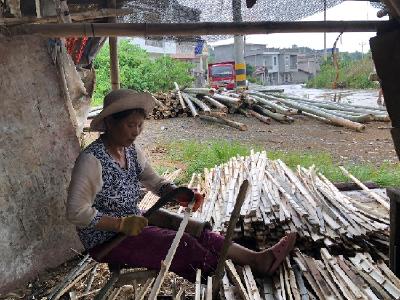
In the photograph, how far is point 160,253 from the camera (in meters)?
2.73

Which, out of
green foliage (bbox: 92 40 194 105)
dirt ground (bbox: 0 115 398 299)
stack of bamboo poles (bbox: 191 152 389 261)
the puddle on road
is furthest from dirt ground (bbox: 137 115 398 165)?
green foliage (bbox: 92 40 194 105)

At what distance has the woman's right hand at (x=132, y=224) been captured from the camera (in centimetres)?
248

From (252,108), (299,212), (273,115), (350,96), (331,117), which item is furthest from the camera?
(350,96)

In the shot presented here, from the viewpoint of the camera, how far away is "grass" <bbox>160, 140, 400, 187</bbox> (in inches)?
247

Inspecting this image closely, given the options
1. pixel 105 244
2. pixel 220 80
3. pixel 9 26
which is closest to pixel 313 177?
pixel 105 244

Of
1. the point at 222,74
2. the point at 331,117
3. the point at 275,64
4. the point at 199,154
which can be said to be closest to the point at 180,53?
the point at 275,64

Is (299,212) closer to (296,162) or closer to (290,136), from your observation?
(296,162)

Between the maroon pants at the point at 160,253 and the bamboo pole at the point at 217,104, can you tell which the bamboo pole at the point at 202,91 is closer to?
the bamboo pole at the point at 217,104

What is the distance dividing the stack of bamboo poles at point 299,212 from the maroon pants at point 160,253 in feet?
2.70

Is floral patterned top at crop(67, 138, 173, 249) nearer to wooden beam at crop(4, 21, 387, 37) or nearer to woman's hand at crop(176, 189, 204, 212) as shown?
woman's hand at crop(176, 189, 204, 212)

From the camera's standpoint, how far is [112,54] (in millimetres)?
5219

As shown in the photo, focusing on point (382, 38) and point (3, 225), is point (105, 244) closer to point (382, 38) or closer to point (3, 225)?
point (3, 225)

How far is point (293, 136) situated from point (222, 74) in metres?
10.6

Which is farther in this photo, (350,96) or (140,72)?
(350,96)
